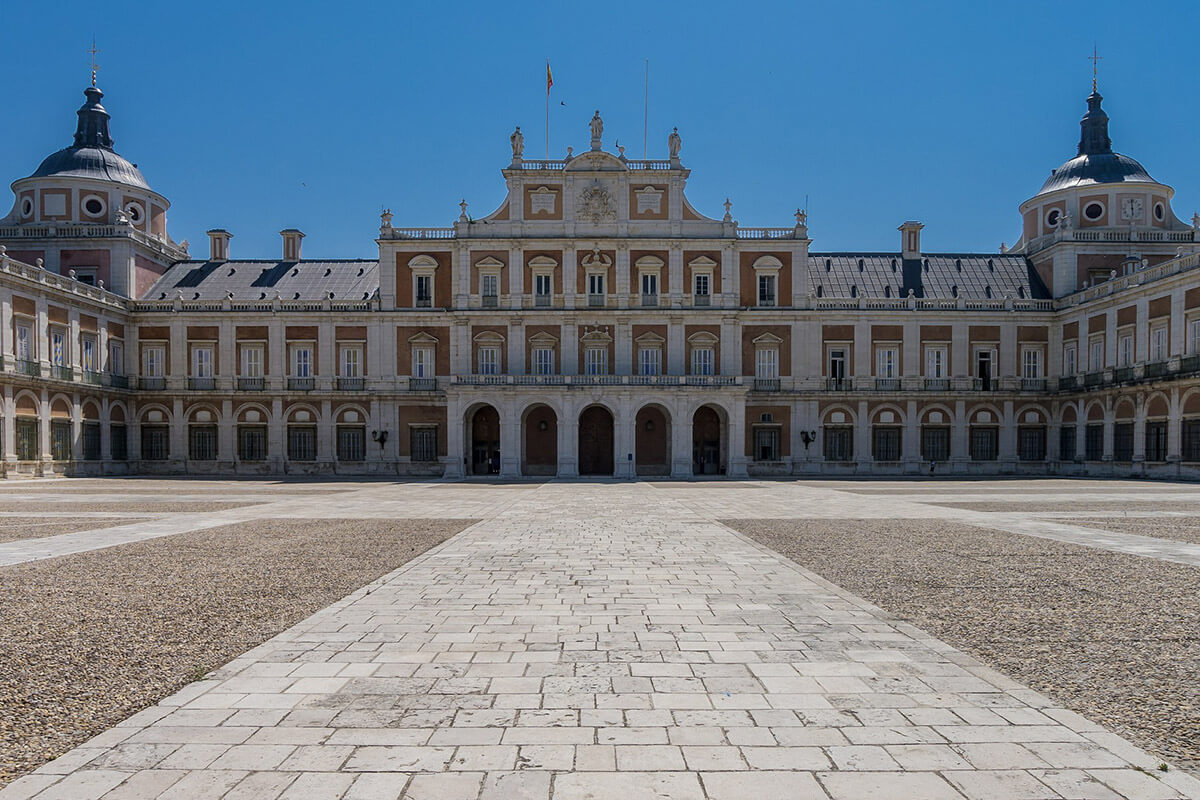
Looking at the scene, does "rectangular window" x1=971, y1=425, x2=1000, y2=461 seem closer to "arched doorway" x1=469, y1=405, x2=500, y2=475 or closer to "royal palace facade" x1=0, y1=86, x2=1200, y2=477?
"royal palace facade" x1=0, y1=86, x2=1200, y2=477

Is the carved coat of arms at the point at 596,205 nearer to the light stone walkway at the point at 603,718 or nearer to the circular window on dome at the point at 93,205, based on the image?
the circular window on dome at the point at 93,205

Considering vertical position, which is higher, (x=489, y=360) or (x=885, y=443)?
(x=489, y=360)

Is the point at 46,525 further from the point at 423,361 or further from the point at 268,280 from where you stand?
the point at 268,280

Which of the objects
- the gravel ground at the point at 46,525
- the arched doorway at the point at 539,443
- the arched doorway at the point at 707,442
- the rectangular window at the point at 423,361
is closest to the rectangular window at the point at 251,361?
the rectangular window at the point at 423,361

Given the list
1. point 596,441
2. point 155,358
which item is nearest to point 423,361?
point 596,441

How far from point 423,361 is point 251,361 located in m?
10.5

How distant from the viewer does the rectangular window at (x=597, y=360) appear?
4825 cm

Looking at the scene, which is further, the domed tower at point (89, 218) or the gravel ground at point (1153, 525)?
the domed tower at point (89, 218)

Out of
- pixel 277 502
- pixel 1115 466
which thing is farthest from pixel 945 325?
pixel 277 502

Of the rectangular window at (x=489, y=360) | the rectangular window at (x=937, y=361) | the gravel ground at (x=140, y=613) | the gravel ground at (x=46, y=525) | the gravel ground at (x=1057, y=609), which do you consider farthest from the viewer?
the rectangular window at (x=937, y=361)

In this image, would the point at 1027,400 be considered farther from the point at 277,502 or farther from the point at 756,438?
the point at 277,502

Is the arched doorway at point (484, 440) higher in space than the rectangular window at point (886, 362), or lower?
lower

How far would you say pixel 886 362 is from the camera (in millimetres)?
50094

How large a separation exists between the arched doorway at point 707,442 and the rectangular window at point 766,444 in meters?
2.32
